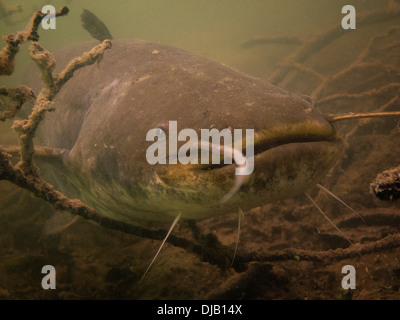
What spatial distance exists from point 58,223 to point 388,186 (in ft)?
11.1

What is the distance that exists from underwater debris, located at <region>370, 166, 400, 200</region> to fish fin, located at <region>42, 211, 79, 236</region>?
10.3 feet

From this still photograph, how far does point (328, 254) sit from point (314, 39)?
9987 mm

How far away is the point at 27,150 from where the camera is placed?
171 centimetres

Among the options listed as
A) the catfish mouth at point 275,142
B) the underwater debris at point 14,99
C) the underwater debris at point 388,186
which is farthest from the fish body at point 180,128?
the underwater debris at point 14,99

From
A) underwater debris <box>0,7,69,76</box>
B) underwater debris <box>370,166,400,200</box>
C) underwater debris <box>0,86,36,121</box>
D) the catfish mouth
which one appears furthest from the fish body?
underwater debris <box>0,7,69,76</box>

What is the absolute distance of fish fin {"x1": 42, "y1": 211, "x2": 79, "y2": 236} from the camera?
3.02 metres

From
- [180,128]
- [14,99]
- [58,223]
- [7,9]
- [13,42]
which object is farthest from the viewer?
[7,9]

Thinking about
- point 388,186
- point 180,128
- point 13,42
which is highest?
point 13,42

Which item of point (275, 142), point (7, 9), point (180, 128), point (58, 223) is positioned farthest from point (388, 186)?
point (7, 9)

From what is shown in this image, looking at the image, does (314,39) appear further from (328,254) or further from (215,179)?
(215,179)

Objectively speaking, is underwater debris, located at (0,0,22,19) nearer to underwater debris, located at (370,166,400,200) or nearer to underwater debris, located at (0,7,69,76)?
underwater debris, located at (0,7,69,76)

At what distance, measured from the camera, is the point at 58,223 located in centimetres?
311

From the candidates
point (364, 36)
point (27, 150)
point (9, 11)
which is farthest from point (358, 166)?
point (9, 11)

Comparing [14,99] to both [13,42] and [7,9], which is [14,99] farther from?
[7,9]
